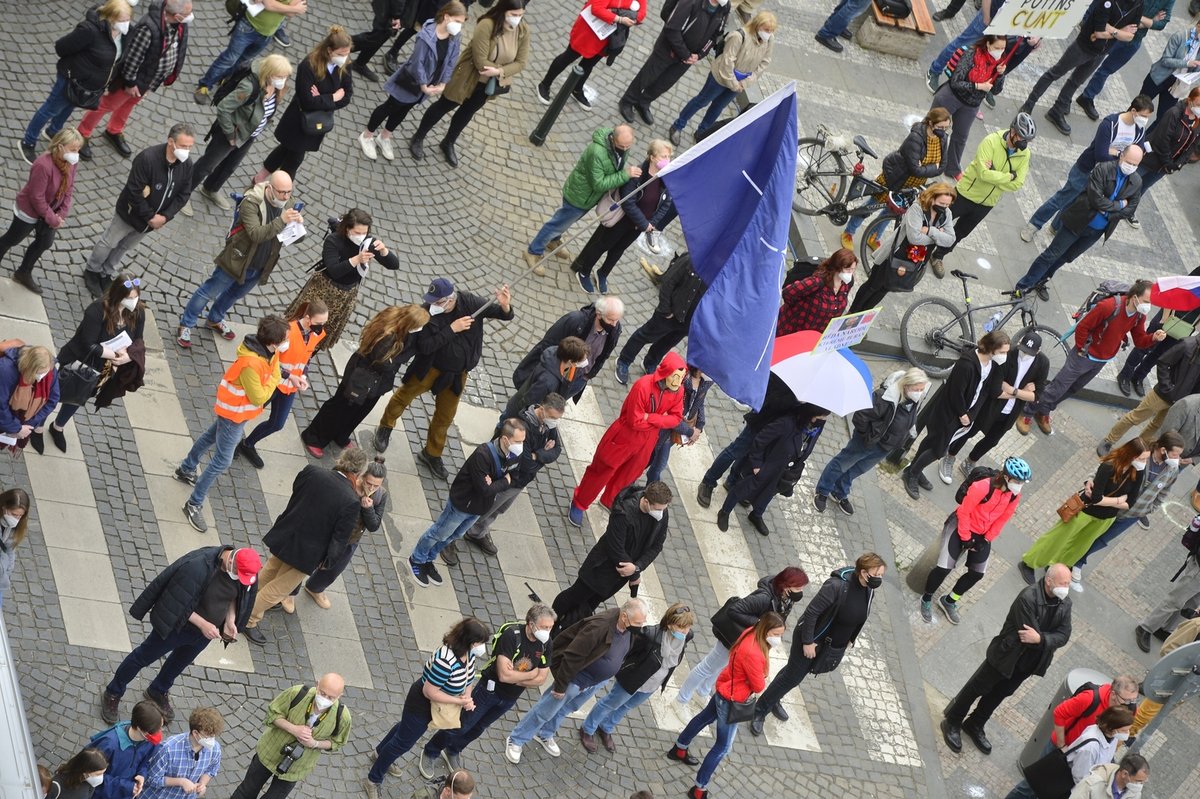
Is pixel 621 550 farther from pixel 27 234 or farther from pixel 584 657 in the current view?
pixel 27 234

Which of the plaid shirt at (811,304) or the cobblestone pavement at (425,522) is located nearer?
the cobblestone pavement at (425,522)

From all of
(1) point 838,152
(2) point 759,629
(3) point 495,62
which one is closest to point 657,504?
(2) point 759,629

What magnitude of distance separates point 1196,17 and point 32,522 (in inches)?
786

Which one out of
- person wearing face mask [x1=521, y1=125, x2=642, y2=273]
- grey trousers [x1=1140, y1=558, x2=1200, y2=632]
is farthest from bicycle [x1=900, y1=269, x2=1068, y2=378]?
person wearing face mask [x1=521, y1=125, x2=642, y2=273]

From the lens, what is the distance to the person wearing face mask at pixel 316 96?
15039mm

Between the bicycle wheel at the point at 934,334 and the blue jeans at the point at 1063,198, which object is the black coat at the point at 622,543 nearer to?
the bicycle wheel at the point at 934,334

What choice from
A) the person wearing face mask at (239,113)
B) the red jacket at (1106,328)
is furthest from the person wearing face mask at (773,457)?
the person wearing face mask at (239,113)

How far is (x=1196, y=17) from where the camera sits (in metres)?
25.5

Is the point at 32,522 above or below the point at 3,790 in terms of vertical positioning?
below

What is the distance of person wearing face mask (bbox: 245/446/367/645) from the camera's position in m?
11.8

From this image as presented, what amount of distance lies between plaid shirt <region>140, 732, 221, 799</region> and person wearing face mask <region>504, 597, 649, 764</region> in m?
2.93

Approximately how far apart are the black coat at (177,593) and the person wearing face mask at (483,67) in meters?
7.07

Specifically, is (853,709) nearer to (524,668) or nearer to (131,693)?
(524,668)

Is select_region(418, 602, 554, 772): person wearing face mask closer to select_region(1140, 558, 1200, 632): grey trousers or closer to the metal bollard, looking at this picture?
the metal bollard
